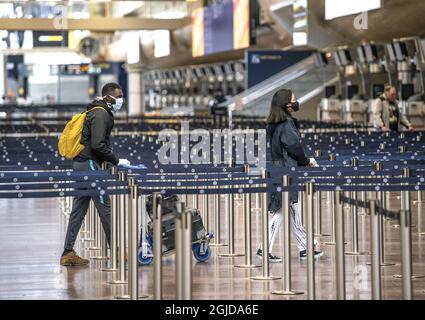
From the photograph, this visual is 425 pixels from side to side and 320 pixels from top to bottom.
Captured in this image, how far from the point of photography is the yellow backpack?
12.2 metres

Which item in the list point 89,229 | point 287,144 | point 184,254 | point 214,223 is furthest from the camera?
point 214,223

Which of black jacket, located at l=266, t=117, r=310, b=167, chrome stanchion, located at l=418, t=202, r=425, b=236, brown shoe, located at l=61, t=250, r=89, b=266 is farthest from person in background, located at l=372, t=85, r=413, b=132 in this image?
brown shoe, located at l=61, t=250, r=89, b=266

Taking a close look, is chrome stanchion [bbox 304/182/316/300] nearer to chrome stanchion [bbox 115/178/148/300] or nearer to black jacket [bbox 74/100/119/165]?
chrome stanchion [bbox 115/178/148/300]

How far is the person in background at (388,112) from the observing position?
20.4m

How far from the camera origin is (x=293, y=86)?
1468 inches

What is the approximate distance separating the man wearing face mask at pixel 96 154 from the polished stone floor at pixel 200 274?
0.27 metres

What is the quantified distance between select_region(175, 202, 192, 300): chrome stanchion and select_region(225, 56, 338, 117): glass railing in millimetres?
28516

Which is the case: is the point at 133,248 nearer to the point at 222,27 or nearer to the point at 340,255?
the point at 340,255

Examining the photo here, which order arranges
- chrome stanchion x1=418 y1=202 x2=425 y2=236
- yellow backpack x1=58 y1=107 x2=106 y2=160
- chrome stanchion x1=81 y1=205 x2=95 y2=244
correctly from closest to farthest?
yellow backpack x1=58 y1=107 x2=106 y2=160, chrome stanchion x1=418 y1=202 x2=425 y2=236, chrome stanchion x1=81 y1=205 x2=95 y2=244

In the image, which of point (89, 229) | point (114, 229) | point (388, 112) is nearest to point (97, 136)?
point (114, 229)

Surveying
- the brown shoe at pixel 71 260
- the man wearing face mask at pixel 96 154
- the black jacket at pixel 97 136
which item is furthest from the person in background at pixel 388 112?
the brown shoe at pixel 71 260

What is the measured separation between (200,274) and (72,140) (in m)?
1.90
